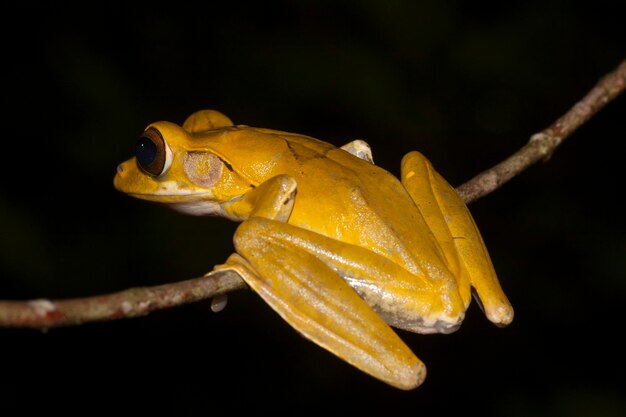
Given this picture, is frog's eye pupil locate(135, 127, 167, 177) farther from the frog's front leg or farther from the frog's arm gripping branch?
the frog's arm gripping branch

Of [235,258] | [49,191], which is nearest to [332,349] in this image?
[235,258]

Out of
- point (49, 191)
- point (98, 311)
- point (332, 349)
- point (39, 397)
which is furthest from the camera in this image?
point (49, 191)

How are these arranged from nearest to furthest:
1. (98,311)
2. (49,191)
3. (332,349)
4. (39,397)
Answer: (98,311) → (332,349) → (39,397) → (49,191)

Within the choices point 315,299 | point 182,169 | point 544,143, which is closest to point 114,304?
point 315,299

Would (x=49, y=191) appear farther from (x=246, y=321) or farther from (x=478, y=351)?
(x=478, y=351)

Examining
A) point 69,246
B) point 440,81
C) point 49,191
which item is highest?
point 440,81

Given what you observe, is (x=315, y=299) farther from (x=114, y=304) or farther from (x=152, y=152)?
(x=152, y=152)

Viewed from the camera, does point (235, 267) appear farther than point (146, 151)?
No

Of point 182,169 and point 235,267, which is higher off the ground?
point 182,169

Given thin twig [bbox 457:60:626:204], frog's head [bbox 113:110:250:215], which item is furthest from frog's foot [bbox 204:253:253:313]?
thin twig [bbox 457:60:626:204]
